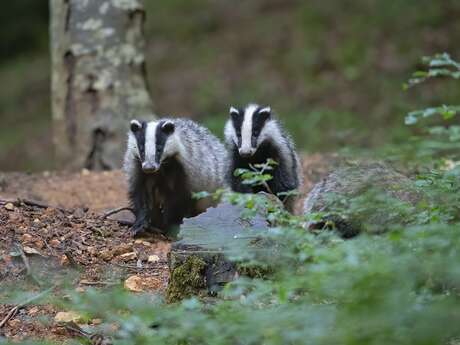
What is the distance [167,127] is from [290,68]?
8616 mm

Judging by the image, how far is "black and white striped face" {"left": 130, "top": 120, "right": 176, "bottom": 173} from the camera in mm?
6703

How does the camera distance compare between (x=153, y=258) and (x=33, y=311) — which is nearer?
(x=33, y=311)

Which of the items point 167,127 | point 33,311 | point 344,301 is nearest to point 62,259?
point 33,311

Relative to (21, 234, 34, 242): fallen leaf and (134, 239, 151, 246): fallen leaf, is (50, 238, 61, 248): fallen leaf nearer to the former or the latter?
(21, 234, 34, 242): fallen leaf

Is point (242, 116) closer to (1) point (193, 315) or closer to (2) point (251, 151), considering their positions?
(2) point (251, 151)

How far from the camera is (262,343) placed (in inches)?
149

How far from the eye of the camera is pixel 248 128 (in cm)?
699

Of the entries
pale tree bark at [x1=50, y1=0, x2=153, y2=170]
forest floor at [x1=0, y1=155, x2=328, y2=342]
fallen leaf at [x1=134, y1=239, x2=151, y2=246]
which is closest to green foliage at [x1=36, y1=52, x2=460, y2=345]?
forest floor at [x1=0, y1=155, x2=328, y2=342]

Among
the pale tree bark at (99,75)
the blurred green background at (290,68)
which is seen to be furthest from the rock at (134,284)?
the blurred green background at (290,68)

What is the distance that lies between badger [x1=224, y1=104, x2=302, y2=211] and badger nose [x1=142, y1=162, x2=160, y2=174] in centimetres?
70

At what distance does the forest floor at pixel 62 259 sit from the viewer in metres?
4.77

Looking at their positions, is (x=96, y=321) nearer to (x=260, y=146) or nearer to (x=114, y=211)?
(x=114, y=211)

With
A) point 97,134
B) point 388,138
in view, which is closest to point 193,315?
point 97,134

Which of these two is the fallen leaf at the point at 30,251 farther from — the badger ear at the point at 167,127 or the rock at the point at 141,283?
the badger ear at the point at 167,127
